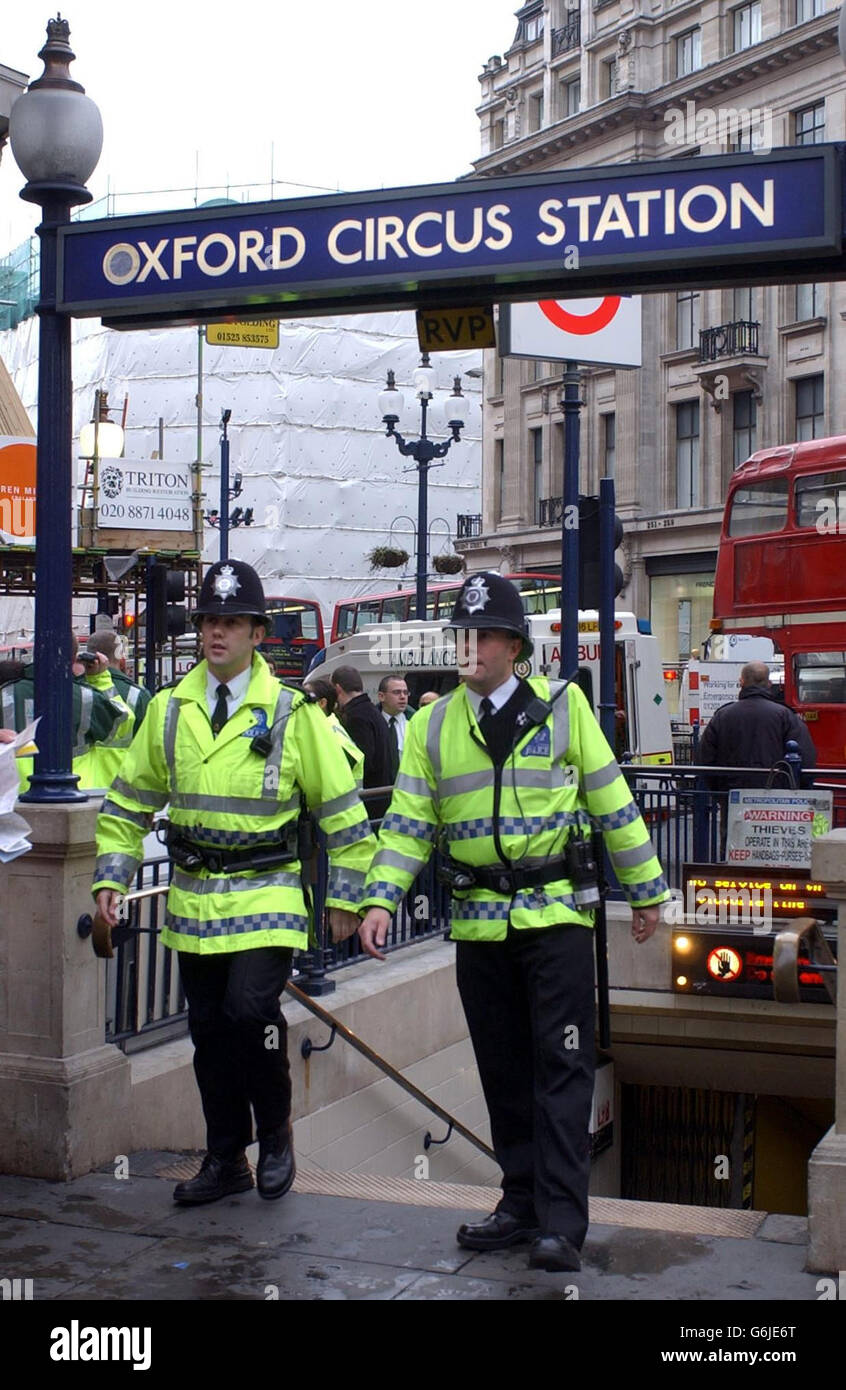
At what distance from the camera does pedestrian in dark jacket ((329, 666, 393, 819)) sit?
445 inches

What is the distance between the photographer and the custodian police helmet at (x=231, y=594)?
5168 mm

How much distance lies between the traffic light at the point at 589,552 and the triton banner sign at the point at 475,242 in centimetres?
606

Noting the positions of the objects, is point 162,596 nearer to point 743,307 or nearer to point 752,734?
point 752,734

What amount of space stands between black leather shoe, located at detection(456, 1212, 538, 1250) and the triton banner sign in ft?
10.2

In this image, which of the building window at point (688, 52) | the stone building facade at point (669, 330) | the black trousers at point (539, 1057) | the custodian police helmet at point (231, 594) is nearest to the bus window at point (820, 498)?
the custodian police helmet at point (231, 594)

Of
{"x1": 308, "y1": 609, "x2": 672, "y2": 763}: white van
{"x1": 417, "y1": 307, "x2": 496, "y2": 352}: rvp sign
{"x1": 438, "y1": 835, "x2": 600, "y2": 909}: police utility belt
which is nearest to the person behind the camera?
{"x1": 438, "y1": 835, "x2": 600, "y2": 909}: police utility belt

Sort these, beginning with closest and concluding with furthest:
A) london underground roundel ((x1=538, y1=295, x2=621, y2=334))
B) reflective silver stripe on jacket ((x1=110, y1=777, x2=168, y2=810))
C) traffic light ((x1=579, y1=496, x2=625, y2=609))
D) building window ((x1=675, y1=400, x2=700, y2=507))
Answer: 1. reflective silver stripe on jacket ((x1=110, y1=777, x2=168, y2=810))
2. london underground roundel ((x1=538, y1=295, x2=621, y2=334))
3. traffic light ((x1=579, y1=496, x2=625, y2=609))
4. building window ((x1=675, y1=400, x2=700, y2=507))

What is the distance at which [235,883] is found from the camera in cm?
502

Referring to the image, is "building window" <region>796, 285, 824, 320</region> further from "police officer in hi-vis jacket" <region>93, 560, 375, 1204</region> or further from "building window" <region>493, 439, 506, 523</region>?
"police officer in hi-vis jacket" <region>93, 560, 375, 1204</region>

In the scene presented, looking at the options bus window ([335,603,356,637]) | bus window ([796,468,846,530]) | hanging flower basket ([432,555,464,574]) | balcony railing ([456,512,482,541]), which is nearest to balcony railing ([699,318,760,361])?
hanging flower basket ([432,555,464,574])

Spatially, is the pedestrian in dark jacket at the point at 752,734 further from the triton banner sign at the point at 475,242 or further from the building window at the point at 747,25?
the building window at the point at 747,25

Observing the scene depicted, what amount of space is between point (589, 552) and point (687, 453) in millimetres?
35545
